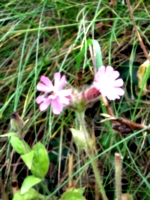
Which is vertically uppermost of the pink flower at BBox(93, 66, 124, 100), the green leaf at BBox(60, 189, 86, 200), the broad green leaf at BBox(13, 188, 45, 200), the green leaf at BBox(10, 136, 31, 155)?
the pink flower at BBox(93, 66, 124, 100)

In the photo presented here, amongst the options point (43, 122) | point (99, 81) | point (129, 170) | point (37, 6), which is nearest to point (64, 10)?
point (37, 6)

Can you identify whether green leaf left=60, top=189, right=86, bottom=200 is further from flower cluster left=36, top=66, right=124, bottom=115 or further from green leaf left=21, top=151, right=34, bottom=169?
flower cluster left=36, top=66, right=124, bottom=115

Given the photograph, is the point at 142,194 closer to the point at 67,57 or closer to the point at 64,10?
the point at 67,57

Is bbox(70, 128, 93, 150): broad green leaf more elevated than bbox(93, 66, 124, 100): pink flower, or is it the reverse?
bbox(93, 66, 124, 100): pink flower

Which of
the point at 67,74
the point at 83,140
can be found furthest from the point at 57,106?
the point at 67,74

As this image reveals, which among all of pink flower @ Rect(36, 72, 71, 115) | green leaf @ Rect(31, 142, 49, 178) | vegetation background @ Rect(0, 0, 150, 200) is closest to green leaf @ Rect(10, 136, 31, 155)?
green leaf @ Rect(31, 142, 49, 178)
